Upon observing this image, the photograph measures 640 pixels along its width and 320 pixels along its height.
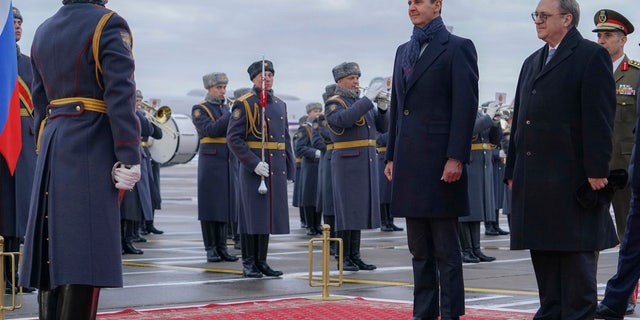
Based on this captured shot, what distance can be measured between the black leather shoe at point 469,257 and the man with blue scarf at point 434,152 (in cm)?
582

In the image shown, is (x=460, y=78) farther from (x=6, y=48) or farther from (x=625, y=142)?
(x=6, y=48)

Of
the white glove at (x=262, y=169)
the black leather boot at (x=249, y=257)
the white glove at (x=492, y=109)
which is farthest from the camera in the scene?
the white glove at (x=492, y=109)

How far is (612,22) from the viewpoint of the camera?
8695mm

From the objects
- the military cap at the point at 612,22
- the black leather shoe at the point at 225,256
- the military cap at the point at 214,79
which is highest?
the military cap at the point at 214,79

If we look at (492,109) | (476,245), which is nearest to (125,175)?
(476,245)

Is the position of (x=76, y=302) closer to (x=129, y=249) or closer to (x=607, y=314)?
(x=607, y=314)

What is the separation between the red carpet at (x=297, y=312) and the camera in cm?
812

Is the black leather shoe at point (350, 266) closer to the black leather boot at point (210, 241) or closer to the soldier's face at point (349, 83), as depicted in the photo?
the soldier's face at point (349, 83)

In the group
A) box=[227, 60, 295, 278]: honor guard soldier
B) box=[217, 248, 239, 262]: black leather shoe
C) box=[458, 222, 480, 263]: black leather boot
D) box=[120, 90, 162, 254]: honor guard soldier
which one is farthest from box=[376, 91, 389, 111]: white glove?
box=[120, 90, 162, 254]: honor guard soldier

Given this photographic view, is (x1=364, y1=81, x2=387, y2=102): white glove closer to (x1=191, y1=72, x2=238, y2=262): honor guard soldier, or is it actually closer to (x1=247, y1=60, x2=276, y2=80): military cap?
(x1=247, y1=60, x2=276, y2=80): military cap

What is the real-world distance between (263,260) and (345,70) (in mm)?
2220

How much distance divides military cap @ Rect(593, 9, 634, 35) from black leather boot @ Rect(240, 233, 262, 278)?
14.0 ft

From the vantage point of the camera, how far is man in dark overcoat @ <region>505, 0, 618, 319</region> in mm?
6723

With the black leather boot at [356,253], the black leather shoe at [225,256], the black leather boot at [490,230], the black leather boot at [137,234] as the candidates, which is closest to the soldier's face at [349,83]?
the black leather boot at [356,253]
